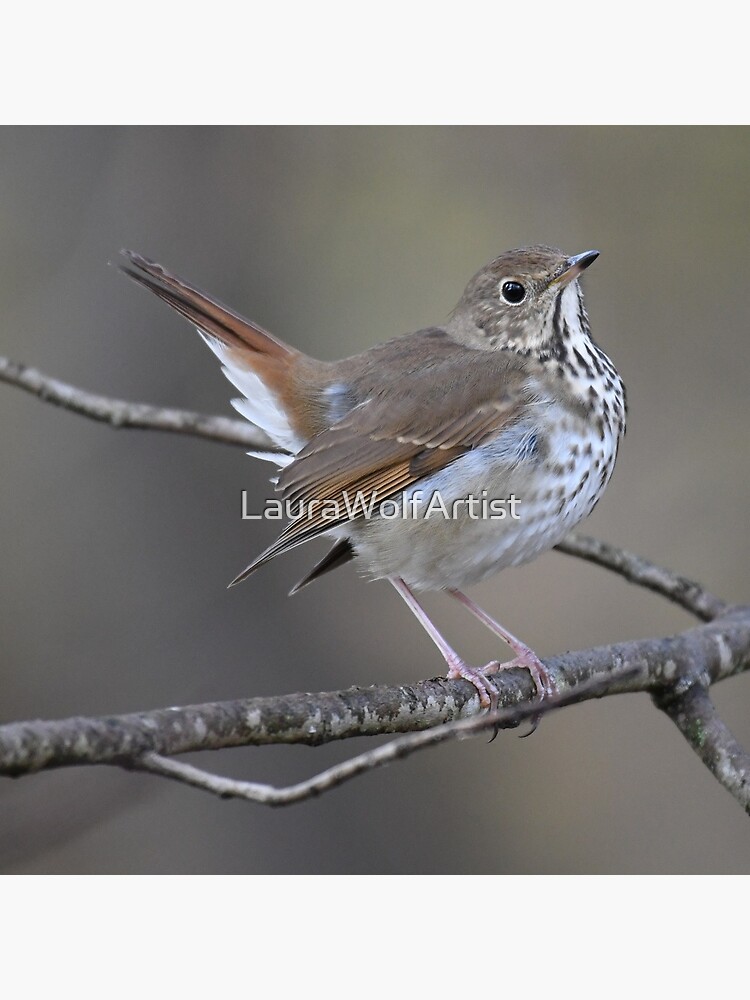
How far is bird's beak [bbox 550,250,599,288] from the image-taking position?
322 cm

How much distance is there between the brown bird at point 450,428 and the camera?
3.15 meters

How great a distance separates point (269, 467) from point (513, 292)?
1332mm

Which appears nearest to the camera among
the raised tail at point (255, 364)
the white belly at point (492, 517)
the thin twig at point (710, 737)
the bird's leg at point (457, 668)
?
the thin twig at point (710, 737)

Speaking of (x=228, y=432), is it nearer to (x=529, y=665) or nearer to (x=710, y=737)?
(x=529, y=665)

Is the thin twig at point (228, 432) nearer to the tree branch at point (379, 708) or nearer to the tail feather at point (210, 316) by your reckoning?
the tree branch at point (379, 708)

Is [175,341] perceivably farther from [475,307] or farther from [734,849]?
[734,849]

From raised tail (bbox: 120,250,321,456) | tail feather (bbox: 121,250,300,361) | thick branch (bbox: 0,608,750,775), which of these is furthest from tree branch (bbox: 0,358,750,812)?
tail feather (bbox: 121,250,300,361)

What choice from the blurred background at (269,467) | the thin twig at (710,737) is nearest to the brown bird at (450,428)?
the thin twig at (710,737)

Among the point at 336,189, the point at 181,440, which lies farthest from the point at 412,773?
the point at 336,189

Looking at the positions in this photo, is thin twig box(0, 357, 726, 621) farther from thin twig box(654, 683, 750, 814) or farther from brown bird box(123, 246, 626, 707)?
thin twig box(654, 683, 750, 814)

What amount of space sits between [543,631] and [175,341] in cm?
175

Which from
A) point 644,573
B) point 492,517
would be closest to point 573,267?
point 492,517

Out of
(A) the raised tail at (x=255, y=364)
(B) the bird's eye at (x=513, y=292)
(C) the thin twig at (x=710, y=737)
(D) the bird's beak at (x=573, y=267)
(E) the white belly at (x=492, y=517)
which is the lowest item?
(C) the thin twig at (x=710, y=737)

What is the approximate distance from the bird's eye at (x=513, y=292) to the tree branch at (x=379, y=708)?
75 centimetres
